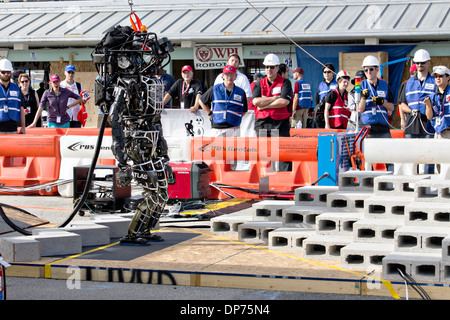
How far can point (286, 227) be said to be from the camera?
29.0 feet

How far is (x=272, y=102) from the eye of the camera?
13.1m

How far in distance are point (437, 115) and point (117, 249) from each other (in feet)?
21.6

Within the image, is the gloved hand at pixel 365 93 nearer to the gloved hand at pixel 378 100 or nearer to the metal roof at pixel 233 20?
the gloved hand at pixel 378 100

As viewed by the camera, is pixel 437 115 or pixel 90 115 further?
pixel 90 115

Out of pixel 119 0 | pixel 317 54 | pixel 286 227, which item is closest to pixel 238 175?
pixel 286 227

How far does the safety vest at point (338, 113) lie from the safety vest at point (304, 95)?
395 centimetres

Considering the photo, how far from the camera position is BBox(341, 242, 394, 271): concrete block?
7.30 meters

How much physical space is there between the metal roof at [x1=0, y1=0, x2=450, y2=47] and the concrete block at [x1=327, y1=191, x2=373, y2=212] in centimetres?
1378

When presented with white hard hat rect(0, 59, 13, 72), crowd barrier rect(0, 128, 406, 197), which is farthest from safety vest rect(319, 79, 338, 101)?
white hard hat rect(0, 59, 13, 72)

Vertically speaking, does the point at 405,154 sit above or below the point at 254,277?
above

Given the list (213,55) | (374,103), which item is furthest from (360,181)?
(213,55)

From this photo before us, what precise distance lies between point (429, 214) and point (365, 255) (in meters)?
0.78

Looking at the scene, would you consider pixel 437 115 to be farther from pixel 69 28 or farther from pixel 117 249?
pixel 69 28

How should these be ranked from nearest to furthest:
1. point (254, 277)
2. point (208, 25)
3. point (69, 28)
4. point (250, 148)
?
1. point (254, 277)
2. point (250, 148)
3. point (208, 25)
4. point (69, 28)
